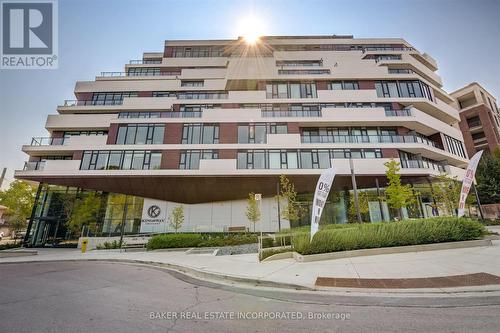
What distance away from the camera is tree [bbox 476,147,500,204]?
29.4 m

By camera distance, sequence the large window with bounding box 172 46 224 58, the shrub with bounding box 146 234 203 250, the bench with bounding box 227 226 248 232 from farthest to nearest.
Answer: the large window with bounding box 172 46 224 58, the bench with bounding box 227 226 248 232, the shrub with bounding box 146 234 203 250

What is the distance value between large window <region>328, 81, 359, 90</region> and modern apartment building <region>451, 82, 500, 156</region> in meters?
29.7

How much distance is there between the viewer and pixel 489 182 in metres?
30.1

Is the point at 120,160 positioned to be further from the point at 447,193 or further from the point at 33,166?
the point at 447,193

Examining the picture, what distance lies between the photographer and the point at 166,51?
122ft

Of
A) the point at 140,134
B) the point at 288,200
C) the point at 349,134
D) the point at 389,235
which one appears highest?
the point at 349,134

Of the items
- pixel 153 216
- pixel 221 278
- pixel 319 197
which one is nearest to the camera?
pixel 221 278

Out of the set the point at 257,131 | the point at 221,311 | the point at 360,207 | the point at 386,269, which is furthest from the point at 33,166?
the point at 360,207

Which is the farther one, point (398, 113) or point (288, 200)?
point (398, 113)

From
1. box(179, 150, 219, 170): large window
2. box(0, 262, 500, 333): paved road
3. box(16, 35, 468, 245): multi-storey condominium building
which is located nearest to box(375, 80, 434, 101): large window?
box(16, 35, 468, 245): multi-storey condominium building

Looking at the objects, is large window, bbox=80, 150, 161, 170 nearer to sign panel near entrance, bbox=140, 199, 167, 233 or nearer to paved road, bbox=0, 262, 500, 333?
sign panel near entrance, bbox=140, 199, 167, 233

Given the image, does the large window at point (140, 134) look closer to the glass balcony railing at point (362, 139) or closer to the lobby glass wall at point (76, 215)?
the lobby glass wall at point (76, 215)

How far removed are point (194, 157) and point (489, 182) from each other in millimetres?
41060

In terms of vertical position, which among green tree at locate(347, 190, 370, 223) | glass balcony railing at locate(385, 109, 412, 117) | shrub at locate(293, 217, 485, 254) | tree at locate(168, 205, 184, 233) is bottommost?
shrub at locate(293, 217, 485, 254)
